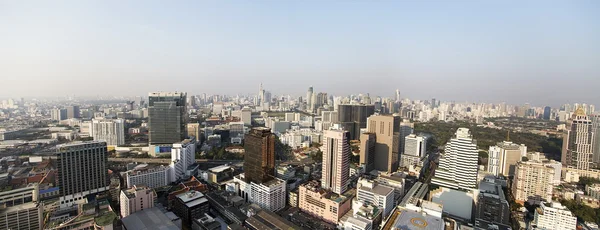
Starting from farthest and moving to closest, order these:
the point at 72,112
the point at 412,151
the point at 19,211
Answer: the point at 72,112, the point at 412,151, the point at 19,211

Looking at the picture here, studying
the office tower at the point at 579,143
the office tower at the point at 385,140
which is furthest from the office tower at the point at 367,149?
the office tower at the point at 579,143

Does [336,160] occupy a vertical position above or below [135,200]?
above

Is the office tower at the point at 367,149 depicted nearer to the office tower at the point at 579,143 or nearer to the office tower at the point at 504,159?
the office tower at the point at 504,159

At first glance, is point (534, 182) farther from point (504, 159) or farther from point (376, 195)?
point (376, 195)

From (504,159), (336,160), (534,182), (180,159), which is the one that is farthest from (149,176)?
(504,159)

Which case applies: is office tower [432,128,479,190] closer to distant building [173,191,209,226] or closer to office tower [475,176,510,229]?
office tower [475,176,510,229]

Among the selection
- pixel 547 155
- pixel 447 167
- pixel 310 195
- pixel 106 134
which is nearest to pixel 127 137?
pixel 106 134
